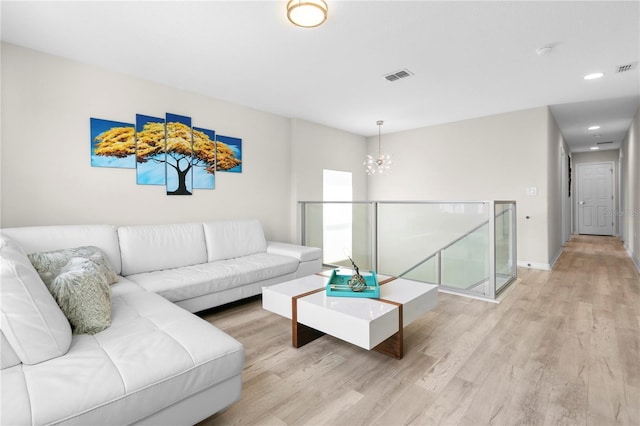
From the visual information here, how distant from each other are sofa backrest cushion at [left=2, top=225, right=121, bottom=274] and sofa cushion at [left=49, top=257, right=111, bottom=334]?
1.12 m

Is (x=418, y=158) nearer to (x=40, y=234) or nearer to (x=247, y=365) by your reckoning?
(x=247, y=365)

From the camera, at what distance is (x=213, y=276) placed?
2.95 metres

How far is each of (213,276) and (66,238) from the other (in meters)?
1.23

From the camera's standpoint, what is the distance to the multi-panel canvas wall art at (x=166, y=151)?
3.27m

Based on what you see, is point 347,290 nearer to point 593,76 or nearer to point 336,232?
point 336,232

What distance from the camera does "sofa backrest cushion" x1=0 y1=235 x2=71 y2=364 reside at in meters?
1.25

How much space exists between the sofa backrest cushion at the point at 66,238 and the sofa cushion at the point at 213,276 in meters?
0.32

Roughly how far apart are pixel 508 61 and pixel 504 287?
249 centimetres

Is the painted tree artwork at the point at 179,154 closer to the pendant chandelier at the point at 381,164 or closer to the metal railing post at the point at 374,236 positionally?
the metal railing post at the point at 374,236

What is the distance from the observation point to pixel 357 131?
20.8 feet

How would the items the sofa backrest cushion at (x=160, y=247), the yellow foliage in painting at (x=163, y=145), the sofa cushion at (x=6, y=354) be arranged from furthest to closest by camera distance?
1. the yellow foliage in painting at (x=163, y=145)
2. the sofa backrest cushion at (x=160, y=247)
3. the sofa cushion at (x=6, y=354)

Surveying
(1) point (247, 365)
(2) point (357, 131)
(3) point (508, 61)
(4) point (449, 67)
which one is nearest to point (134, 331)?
(1) point (247, 365)

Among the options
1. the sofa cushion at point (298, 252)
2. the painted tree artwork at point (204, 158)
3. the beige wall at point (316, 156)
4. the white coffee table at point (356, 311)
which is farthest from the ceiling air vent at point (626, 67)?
the painted tree artwork at point (204, 158)

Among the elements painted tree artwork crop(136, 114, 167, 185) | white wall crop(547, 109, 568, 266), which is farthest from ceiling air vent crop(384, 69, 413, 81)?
white wall crop(547, 109, 568, 266)
